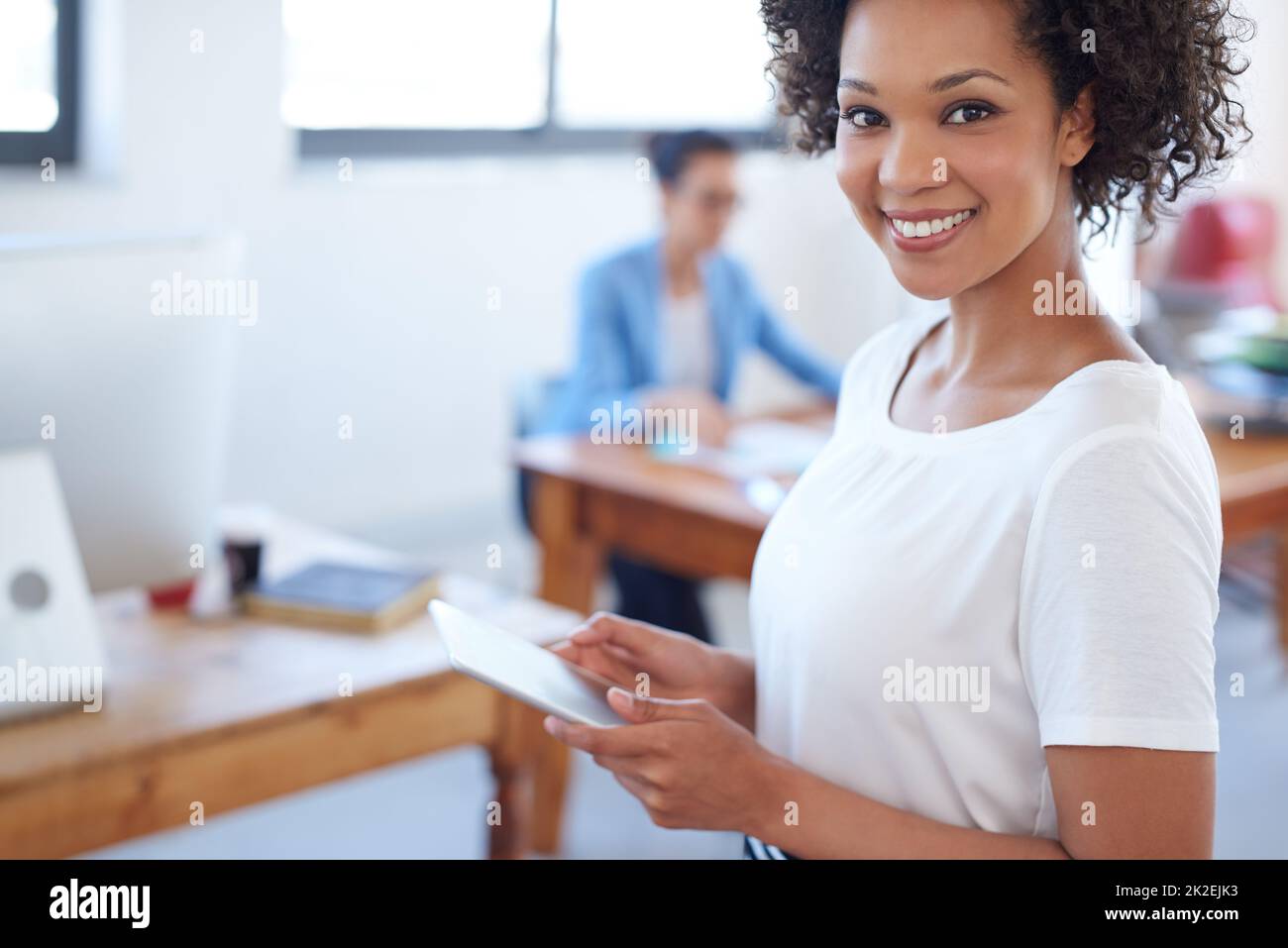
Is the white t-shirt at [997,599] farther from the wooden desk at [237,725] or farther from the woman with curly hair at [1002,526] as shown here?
the wooden desk at [237,725]

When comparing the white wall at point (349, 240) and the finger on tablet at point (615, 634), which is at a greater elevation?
the white wall at point (349, 240)

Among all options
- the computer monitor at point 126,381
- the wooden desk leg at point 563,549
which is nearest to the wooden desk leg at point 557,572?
the wooden desk leg at point 563,549

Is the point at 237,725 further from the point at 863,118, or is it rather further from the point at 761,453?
the point at 761,453

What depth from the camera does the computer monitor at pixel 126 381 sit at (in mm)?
1670

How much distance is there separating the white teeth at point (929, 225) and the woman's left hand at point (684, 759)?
1.36ft

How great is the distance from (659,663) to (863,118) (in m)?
0.55

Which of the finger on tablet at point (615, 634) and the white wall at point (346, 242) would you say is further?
the white wall at point (346, 242)

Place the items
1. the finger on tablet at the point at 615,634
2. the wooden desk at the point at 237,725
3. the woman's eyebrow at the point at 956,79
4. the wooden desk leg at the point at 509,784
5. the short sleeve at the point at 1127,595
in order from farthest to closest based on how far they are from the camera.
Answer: the wooden desk leg at the point at 509,784 → the wooden desk at the point at 237,725 → the finger on tablet at the point at 615,634 → the woman's eyebrow at the point at 956,79 → the short sleeve at the point at 1127,595

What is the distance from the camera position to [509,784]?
207cm

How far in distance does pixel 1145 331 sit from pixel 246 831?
2.81 metres

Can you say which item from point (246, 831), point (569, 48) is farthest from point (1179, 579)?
point (569, 48)

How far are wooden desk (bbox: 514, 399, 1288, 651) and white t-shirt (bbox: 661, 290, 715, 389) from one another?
502 millimetres

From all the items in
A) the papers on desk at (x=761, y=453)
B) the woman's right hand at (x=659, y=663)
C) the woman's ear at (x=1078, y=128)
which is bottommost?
the woman's right hand at (x=659, y=663)

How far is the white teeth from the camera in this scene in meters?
1.15
